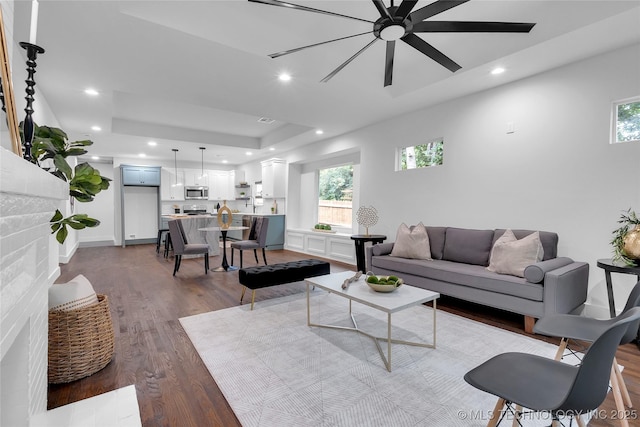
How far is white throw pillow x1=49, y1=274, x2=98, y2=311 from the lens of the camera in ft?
6.62

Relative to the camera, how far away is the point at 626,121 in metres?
2.92

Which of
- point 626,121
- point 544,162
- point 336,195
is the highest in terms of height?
point 626,121

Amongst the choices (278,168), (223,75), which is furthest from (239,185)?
(223,75)

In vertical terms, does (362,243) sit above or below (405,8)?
below

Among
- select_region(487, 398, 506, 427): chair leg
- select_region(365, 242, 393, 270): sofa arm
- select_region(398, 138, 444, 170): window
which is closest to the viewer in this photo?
select_region(487, 398, 506, 427): chair leg

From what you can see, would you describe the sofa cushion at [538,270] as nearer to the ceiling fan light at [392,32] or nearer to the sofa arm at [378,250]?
the sofa arm at [378,250]

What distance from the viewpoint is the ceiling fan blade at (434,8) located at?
1.74 metres

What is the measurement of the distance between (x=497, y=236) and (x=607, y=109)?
5.29 ft

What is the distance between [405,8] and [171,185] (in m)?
8.84

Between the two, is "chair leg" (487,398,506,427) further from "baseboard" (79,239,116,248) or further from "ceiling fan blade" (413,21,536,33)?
"baseboard" (79,239,116,248)

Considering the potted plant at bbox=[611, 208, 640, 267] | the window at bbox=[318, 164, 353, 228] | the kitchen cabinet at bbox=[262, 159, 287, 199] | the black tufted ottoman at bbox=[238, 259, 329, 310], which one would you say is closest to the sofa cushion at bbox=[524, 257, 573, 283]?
the potted plant at bbox=[611, 208, 640, 267]

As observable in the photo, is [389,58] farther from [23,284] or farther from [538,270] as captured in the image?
[23,284]

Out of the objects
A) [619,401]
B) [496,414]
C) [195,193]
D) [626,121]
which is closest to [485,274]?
[619,401]

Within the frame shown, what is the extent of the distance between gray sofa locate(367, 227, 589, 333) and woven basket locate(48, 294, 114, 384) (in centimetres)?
314
